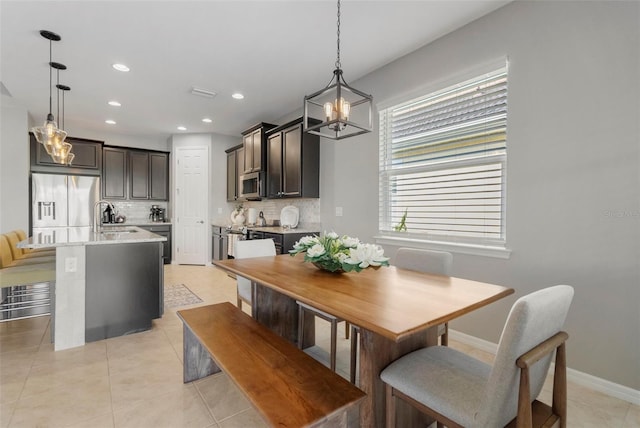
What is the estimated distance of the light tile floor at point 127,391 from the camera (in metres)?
1.65

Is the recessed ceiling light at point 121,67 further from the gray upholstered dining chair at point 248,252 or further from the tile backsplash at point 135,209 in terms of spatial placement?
the tile backsplash at point 135,209

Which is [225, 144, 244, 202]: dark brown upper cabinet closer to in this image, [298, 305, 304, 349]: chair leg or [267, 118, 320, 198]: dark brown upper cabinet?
[267, 118, 320, 198]: dark brown upper cabinet

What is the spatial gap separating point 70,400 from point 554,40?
3.96 m

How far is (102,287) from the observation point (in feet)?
8.59

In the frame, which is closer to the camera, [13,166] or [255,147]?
[13,166]

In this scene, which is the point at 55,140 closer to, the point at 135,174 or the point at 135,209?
the point at 135,174

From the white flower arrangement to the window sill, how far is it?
4.00ft

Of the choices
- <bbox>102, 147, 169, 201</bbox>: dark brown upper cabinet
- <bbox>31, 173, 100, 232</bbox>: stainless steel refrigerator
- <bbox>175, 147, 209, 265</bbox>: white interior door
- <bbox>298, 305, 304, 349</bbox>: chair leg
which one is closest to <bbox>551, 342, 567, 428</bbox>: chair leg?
<bbox>298, 305, 304, 349</bbox>: chair leg

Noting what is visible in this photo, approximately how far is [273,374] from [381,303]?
1.82ft

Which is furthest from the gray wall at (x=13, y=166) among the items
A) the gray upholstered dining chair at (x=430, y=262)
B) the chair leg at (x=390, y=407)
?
the chair leg at (x=390, y=407)

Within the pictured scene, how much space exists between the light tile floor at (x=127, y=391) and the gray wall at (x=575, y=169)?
42 cm

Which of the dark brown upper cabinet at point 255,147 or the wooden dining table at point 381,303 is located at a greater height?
the dark brown upper cabinet at point 255,147

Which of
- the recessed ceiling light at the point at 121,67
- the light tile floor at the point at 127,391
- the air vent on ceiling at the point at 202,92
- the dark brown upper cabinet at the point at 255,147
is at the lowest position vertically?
the light tile floor at the point at 127,391

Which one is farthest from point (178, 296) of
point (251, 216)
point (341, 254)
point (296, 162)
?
→ point (341, 254)
